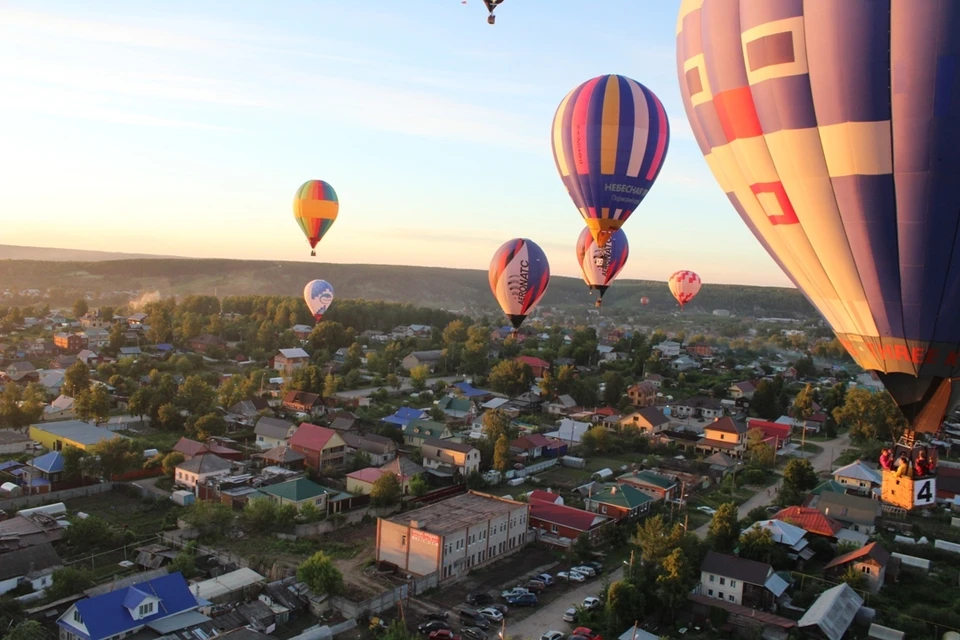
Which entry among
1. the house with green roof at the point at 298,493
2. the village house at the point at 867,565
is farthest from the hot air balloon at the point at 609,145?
the house with green roof at the point at 298,493

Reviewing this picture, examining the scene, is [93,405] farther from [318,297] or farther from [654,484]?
[654,484]

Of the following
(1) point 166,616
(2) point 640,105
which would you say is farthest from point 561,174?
(1) point 166,616

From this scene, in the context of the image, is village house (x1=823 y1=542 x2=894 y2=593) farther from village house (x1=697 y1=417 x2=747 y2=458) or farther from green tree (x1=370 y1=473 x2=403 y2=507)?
village house (x1=697 y1=417 x2=747 y2=458)

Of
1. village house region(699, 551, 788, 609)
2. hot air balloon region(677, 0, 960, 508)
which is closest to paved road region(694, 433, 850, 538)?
village house region(699, 551, 788, 609)

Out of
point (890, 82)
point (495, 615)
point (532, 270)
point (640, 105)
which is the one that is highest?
point (640, 105)

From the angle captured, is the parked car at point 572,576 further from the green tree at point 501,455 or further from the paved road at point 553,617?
the green tree at point 501,455

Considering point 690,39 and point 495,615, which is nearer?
point 690,39

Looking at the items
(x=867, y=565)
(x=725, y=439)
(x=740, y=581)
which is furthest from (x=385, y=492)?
(x=725, y=439)

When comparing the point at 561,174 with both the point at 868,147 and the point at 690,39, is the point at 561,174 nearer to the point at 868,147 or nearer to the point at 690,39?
the point at 690,39
